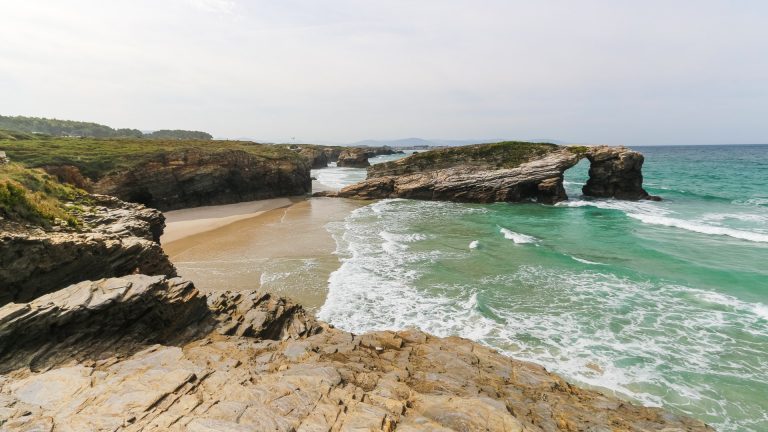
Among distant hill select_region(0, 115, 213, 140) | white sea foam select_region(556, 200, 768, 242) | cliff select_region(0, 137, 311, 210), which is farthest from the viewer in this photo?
distant hill select_region(0, 115, 213, 140)

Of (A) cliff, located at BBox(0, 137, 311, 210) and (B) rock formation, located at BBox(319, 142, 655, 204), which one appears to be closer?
(A) cliff, located at BBox(0, 137, 311, 210)

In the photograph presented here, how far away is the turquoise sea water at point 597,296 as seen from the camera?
11.5m

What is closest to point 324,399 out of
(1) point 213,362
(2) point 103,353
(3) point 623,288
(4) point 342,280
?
(1) point 213,362

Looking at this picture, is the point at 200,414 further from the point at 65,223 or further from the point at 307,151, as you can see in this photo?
the point at 307,151

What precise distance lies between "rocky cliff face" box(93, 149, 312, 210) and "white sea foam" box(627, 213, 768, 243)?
133 ft

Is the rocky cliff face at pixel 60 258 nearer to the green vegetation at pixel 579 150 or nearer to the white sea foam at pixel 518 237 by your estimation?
the white sea foam at pixel 518 237

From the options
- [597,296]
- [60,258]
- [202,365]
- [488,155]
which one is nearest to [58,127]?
[488,155]

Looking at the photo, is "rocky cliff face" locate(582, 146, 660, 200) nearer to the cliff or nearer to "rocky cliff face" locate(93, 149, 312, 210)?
"rocky cliff face" locate(93, 149, 312, 210)

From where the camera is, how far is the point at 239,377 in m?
7.85

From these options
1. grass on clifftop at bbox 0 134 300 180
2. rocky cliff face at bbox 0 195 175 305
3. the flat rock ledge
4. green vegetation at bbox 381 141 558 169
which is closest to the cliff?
grass on clifftop at bbox 0 134 300 180

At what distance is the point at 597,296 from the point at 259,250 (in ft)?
65.2

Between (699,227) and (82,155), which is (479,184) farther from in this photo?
(82,155)

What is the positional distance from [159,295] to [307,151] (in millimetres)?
101203

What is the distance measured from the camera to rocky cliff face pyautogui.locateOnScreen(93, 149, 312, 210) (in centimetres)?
3675
